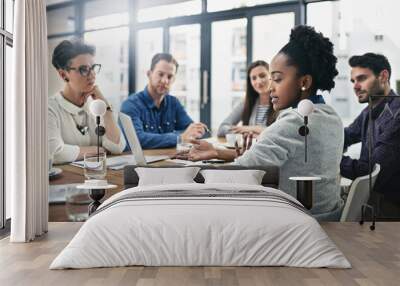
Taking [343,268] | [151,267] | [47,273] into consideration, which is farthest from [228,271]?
[47,273]

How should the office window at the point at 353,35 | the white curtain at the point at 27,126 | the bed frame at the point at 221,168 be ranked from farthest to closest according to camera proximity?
1. the office window at the point at 353,35
2. the bed frame at the point at 221,168
3. the white curtain at the point at 27,126

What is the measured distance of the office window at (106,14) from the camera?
6574 mm

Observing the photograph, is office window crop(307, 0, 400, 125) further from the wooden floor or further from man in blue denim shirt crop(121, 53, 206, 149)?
the wooden floor

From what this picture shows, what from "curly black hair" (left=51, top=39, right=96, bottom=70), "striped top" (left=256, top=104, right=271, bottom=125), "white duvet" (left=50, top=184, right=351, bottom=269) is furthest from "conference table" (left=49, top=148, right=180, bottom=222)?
"white duvet" (left=50, top=184, right=351, bottom=269)

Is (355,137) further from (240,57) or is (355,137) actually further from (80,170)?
(80,170)

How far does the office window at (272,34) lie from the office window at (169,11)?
0.78 m

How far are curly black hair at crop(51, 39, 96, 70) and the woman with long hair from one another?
1.80 meters

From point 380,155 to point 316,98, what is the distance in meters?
0.95

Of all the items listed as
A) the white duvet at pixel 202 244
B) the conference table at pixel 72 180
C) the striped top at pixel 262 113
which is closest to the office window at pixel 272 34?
the striped top at pixel 262 113

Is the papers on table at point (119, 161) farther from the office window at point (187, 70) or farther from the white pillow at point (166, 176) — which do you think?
the office window at point (187, 70)

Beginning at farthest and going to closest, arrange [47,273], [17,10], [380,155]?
[380,155], [17,10], [47,273]

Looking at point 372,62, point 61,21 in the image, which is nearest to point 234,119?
point 372,62

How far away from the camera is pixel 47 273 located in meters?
3.88

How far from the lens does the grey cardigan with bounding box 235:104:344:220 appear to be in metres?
6.26
